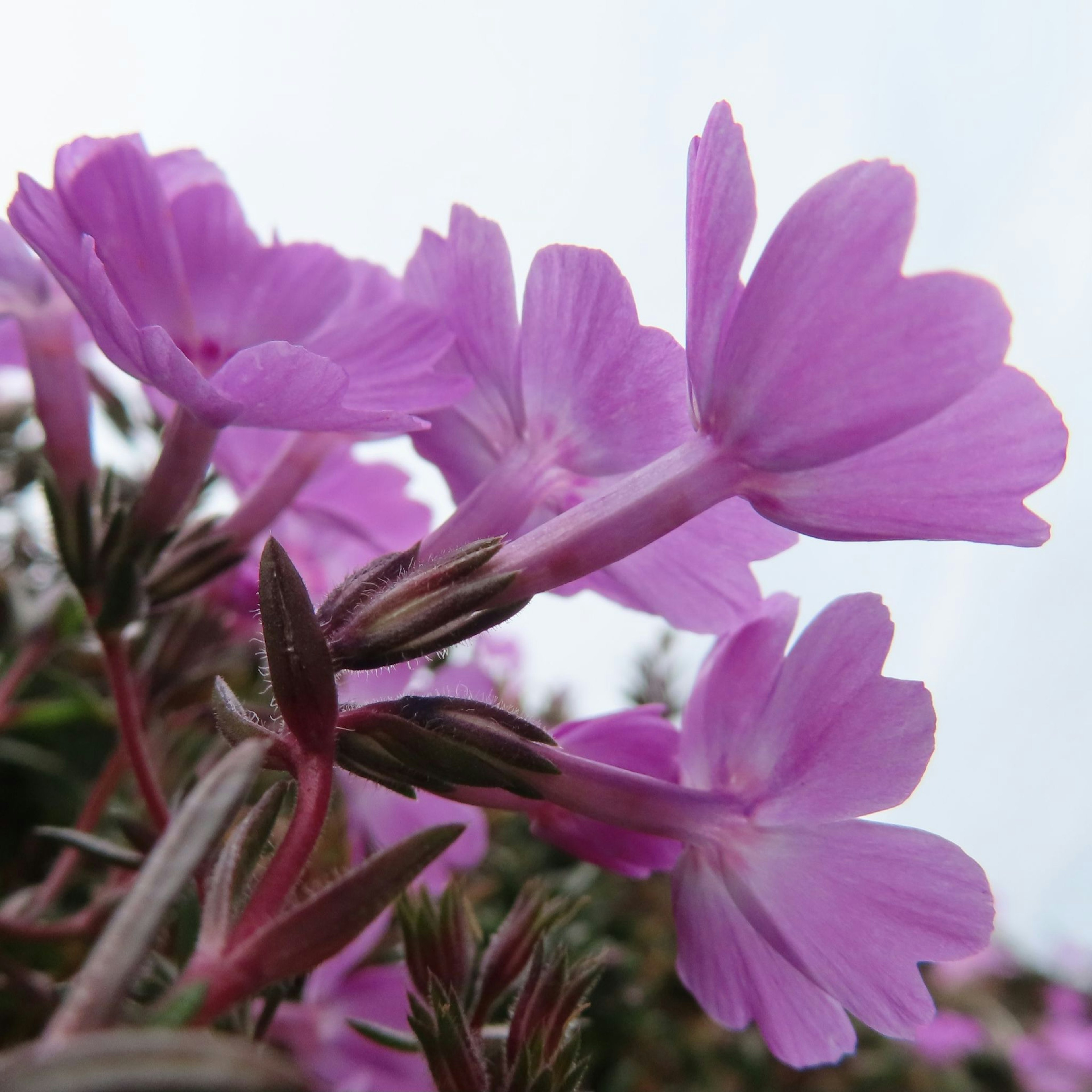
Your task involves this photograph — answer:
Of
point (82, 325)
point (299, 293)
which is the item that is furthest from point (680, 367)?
point (82, 325)

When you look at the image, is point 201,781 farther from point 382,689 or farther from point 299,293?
point 382,689

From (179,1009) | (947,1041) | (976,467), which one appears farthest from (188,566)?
(947,1041)

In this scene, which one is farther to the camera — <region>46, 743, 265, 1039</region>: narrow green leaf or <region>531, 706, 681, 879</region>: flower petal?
<region>531, 706, 681, 879</region>: flower petal

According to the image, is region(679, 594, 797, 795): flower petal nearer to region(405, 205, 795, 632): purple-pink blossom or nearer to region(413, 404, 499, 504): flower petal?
region(405, 205, 795, 632): purple-pink blossom

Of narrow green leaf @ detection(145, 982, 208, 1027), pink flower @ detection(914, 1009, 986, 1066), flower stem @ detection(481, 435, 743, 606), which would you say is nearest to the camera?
narrow green leaf @ detection(145, 982, 208, 1027)

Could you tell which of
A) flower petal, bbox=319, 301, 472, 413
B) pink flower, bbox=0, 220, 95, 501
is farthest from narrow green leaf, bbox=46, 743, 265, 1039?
pink flower, bbox=0, 220, 95, 501

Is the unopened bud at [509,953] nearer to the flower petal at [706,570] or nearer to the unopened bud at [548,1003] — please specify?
the unopened bud at [548,1003]

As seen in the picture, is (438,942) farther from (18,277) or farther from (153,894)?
(18,277)

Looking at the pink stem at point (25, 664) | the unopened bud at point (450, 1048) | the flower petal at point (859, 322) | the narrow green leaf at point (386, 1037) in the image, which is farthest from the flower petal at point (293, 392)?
the pink stem at point (25, 664)
